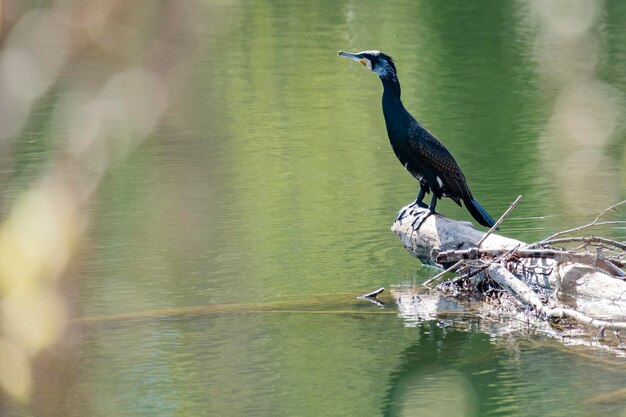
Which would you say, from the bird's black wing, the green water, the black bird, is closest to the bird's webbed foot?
the black bird

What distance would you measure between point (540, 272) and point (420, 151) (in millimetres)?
1282

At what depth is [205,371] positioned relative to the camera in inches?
198

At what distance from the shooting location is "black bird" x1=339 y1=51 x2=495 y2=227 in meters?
6.66

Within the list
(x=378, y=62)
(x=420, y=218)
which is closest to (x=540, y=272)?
(x=420, y=218)

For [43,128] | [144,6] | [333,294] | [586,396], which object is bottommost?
[43,128]

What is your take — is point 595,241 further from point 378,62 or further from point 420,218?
point 378,62

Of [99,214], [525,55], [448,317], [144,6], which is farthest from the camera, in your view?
[525,55]

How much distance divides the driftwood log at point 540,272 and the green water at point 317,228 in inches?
9.7

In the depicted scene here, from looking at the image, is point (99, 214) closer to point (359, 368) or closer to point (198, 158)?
point (198, 158)

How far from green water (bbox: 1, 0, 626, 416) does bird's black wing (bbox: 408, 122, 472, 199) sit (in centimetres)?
58

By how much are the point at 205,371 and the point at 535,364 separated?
156 centimetres

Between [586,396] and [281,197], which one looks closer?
[586,396]

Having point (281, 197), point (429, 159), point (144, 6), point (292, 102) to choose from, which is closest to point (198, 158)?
point (281, 197)

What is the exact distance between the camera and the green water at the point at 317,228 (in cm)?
476
